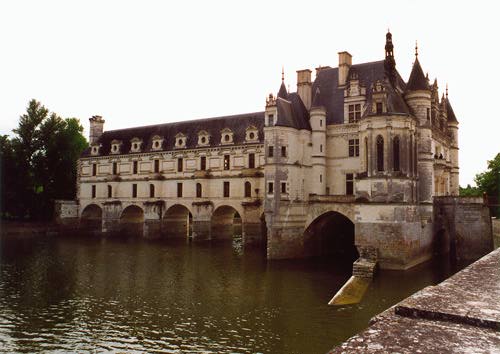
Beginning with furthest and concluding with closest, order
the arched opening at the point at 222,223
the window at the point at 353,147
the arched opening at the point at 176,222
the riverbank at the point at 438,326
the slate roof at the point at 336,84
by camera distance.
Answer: the arched opening at the point at 176,222 < the arched opening at the point at 222,223 < the slate roof at the point at 336,84 < the window at the point at 353,147 < the riverbank at the point at 438,326

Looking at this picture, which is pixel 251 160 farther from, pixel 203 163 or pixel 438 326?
pixel 438 326

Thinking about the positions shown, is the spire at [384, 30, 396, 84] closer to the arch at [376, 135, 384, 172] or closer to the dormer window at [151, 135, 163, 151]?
the arch at [376, 135, 384, 172]

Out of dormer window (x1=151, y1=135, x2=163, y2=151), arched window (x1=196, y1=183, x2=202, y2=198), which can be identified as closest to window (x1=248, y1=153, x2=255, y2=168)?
arched window (x1=196, y1=183, x2=202, y2=198)

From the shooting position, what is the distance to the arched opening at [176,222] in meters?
48.5

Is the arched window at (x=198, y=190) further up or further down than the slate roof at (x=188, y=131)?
further down

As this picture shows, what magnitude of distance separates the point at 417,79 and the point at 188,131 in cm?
2743

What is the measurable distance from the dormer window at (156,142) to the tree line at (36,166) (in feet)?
52.1

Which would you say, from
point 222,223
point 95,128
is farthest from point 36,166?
point 222,223

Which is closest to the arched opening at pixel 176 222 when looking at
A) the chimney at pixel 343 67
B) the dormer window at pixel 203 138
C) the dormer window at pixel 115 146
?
the dormer window at pixel 203 138

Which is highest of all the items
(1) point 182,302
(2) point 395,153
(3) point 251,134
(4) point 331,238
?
(3) point 251,134

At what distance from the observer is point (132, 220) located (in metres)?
53.1

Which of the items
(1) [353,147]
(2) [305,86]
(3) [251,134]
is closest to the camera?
(1) [353,147]

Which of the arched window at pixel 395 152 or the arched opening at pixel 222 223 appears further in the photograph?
the arched opening at pixel 222 223

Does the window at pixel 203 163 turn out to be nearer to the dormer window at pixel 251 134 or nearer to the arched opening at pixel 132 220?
the dormer window at pixel 251 134
